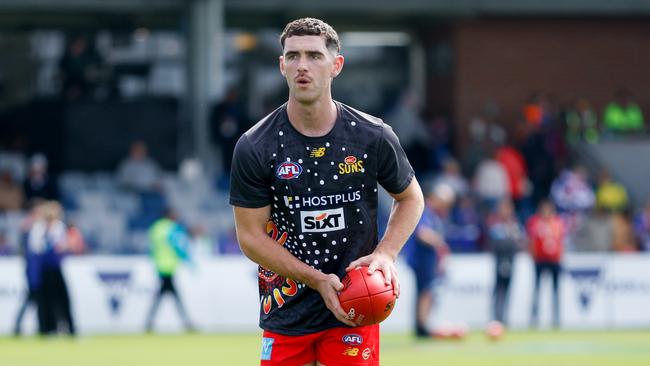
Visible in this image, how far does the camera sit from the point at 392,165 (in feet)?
21.8

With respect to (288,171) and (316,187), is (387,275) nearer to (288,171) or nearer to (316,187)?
(316,187)

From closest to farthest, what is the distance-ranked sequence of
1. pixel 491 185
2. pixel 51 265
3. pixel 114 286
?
pixel 51 265, pixel 114 286, pixel 491 185

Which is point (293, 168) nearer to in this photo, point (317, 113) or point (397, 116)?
point (317, 113)

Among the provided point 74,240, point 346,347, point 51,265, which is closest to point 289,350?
point 346,347

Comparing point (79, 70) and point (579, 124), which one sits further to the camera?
point (579, 124)

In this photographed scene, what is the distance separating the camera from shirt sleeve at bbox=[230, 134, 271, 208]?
256 inches

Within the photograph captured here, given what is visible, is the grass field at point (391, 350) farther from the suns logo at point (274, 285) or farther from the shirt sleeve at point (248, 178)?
the shirt sleeve at point (248, 178)

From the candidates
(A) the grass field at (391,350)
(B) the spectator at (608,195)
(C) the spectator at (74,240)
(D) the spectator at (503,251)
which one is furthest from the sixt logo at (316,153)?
(B) the spectator at (608,195)

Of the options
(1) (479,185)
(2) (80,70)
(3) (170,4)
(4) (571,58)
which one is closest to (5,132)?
(2) (80,70)

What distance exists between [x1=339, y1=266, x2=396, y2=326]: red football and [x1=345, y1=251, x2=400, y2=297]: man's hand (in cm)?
2

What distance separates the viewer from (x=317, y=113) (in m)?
6.51

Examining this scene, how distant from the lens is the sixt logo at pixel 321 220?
6555mm

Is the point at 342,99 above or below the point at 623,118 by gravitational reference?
above

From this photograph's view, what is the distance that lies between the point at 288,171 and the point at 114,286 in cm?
1569
